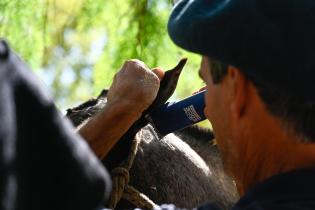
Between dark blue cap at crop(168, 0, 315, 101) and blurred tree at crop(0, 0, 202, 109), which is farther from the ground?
dark blue cap at crop(168, 0, 315, 101)

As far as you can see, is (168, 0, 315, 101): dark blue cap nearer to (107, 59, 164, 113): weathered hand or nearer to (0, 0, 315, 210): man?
(0, 0, 315, 210): man

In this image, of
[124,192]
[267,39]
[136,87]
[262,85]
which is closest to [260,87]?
[262,85]

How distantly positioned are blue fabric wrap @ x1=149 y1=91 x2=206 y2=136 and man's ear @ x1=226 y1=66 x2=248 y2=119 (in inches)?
23.1

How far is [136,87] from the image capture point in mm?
2219

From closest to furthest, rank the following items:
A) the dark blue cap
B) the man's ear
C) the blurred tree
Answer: the dark blue cap, the man's ear, the blurred tree

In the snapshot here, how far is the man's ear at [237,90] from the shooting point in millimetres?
1510

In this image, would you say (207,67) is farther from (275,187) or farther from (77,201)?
(77,201)

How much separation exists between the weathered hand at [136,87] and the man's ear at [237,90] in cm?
66

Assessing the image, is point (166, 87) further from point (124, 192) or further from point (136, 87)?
point (124, 192)

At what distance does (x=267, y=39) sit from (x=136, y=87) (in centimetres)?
87

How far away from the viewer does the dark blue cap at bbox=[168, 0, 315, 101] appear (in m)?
1.40

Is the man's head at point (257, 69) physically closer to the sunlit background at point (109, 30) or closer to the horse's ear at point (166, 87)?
the horse's ear at point (166, 87)

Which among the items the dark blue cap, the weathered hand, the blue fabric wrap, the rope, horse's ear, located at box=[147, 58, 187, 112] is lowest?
the rope

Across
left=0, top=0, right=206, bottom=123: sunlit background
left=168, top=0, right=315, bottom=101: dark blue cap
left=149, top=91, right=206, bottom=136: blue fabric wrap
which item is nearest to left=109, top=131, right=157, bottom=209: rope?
left=149, top=91, right=206, bottom=136: blue fabric wrap
